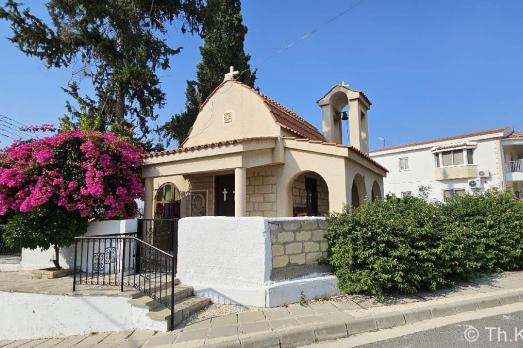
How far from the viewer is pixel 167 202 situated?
11898mm

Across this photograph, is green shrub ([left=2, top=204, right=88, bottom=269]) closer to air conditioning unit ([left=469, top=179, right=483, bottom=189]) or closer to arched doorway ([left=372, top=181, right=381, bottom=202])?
arched doorway ([left=372, top=181, right=381, bottom=202])

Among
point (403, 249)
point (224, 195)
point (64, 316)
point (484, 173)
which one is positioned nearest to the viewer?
point (64, 316)

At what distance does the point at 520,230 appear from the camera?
8305 mm

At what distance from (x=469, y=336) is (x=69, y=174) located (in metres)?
8.27

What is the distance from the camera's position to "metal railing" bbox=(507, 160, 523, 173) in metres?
26.2

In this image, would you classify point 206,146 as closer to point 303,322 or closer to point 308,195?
point 308,195

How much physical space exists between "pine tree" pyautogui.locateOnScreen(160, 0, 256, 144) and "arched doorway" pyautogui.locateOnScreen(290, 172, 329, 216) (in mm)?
7749

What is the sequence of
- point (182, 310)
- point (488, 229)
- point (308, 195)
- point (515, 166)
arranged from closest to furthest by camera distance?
1. point (182, 310)
2. point (488, 229)
3. point (308, 195)
4. point (515, 166)

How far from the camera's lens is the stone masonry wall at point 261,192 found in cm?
961

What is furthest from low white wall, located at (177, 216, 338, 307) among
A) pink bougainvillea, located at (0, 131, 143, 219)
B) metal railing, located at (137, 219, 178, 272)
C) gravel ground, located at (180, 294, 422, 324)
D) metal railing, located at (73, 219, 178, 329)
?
pink bougainvillea, located at (0, 131, 143, 219)

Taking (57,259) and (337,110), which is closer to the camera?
(57,259)

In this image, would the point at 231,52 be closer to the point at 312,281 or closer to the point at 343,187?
the point at 343,187

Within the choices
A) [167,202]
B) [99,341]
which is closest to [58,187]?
[99,341]

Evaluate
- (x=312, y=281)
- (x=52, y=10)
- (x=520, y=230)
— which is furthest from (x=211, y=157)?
(x=52, y=10)
